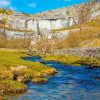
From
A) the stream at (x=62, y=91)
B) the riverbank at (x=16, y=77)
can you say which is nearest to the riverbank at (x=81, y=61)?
the riverbank at (x=16, y=77)

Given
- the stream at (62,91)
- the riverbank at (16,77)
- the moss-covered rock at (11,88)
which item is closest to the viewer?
the stream at (62,91)

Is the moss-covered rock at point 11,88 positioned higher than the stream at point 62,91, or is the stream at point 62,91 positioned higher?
the moss-covered rock at point 11,88

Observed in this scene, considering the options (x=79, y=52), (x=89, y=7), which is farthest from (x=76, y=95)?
(x=79, y=52)

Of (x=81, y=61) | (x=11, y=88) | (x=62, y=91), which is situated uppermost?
(x=81, y=61)

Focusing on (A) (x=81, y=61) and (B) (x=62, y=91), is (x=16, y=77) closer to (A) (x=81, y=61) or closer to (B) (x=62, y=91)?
(B) (x=62, y=91)

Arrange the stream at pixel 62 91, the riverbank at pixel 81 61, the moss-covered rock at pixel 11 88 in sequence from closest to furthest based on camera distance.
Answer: the stream at pixel 62 91, the moss-covered rock at pixel 11 88, the riverbank at pixel 81 61

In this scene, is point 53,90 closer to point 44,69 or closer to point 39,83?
point 39,83

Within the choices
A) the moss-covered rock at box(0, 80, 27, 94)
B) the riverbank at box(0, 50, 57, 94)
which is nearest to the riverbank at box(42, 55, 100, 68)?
the riverbank at box(0, 50, 57, 94)

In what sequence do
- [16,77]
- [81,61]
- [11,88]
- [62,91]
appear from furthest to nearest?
[81,61] → [16,77] → [62,91] → [11,88]

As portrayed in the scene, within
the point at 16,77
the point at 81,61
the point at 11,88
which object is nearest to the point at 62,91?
the point at 11,88

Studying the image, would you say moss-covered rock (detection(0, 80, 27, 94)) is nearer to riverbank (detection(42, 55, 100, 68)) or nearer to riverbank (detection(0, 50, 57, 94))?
riverbank (detection(0, 50, 57, 94))

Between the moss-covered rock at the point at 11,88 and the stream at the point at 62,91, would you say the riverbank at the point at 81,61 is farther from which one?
the moss-covered rock at the point at 11,88

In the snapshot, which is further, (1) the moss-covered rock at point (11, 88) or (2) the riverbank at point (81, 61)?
(2) the riverbank at point (81, 61)

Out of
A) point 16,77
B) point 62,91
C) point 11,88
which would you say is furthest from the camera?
point 16,77
